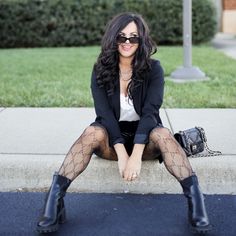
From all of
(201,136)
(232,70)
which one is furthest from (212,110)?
(232,70)

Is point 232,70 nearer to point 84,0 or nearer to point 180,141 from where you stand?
point 180,141

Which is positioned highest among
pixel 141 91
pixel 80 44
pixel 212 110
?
pixel 141 91

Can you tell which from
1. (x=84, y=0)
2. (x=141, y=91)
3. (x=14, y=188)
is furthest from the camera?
(x=84, y=0)

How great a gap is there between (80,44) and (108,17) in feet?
4.16

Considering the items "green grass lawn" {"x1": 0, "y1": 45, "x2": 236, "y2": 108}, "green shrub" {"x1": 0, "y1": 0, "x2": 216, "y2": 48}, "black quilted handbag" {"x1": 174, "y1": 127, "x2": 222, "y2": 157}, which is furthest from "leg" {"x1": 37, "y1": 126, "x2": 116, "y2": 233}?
"green shrub" {"x1": 0, "y1": 0, "x2": 216, "y2": 48}

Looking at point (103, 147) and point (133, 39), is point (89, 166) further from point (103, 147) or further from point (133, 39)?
point (133, 39)

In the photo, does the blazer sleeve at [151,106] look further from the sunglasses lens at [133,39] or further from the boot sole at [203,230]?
the boot sole at [203,230]

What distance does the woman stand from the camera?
337cm

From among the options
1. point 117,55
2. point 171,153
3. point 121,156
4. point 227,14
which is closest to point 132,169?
point 121,156

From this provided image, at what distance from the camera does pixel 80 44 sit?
53.0ft

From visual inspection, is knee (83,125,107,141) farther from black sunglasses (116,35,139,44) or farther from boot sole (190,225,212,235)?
boot sole (190,225,212,235)

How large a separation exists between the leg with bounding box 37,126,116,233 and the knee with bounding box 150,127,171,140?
340 millimetres

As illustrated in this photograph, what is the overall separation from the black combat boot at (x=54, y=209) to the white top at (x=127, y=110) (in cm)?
72

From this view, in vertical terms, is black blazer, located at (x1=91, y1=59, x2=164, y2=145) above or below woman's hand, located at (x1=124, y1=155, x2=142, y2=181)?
above
